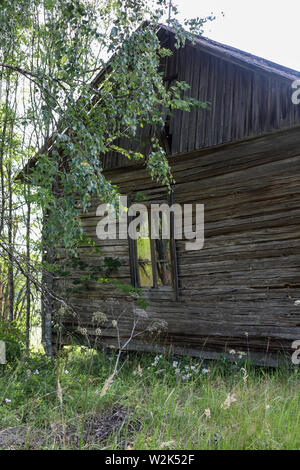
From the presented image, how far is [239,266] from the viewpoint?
6.64 metres

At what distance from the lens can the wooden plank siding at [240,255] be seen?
616 centimetres

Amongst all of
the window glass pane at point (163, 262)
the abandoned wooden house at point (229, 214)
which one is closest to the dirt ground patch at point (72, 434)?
the abandoned wooden house at point (229, 214)

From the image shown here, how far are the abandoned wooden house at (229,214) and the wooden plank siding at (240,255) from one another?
0.02 meters

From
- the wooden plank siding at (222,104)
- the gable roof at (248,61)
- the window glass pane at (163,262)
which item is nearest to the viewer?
the gable roof at (248,61)

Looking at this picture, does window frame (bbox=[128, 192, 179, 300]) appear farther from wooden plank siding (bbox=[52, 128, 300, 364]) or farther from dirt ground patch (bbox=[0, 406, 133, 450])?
dirt ground patch (bbox=[0, 406, 133, 450])

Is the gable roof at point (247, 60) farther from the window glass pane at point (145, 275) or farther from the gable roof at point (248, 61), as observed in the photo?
the window glass pane at point (145, 275)

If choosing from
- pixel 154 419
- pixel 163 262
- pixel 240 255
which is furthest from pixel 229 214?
pixel 154 419

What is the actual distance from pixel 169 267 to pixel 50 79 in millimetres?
3832

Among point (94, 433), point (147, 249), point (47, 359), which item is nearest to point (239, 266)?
point (147, 249)

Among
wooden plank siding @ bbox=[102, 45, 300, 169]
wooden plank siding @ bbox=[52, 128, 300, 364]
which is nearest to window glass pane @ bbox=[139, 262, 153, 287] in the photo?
wooden plank siding @ bbox=[52, 128, 300, 364]

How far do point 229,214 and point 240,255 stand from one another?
68 cm

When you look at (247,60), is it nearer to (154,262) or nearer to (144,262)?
(154,262)

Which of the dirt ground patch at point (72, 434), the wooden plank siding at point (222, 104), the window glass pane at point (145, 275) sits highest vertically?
the wooden plank siding at point (222, 104)
